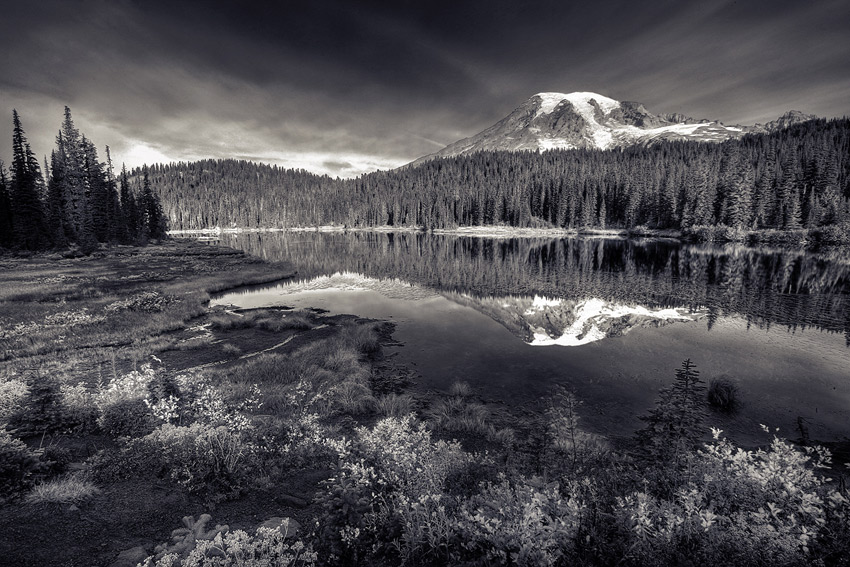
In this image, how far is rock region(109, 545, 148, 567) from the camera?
18.0ft

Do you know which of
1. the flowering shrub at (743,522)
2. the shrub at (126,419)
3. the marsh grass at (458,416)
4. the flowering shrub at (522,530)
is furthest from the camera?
the marsh grass at (458,416)

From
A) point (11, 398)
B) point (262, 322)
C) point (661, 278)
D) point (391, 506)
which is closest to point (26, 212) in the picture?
point (262, 322)

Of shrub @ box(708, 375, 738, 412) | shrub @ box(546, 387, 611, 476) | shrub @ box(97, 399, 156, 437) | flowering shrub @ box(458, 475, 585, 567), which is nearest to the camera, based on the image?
flowering shrub @ box(458, 475, 585, 567)

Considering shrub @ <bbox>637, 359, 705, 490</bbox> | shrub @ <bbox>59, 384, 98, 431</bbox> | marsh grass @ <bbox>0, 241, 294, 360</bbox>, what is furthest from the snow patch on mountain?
marsh grass @ <bbox>0, 241, 294, 360</bbox>

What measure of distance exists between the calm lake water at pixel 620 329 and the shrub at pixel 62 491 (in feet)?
37.9

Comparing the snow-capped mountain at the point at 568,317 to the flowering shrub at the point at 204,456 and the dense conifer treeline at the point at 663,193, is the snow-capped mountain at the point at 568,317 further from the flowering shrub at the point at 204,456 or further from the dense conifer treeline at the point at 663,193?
the dense conifer treeline at the point at 663,193

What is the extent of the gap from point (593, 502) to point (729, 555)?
1.76 meters

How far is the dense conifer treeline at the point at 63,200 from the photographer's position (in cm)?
5456

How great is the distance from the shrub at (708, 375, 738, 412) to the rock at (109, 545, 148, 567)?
695 inches

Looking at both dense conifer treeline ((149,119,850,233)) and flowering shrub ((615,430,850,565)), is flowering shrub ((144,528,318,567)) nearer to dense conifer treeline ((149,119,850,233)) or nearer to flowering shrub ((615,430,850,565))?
flowering shrub ((615,430,850,565))

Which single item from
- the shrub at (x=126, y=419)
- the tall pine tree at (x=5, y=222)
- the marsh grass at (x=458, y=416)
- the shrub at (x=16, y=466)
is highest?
the tall pine tree at (x=5, y=222)

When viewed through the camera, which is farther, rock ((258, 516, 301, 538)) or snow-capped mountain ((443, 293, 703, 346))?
snow-capped mountain ((443, 293, 703, 346))

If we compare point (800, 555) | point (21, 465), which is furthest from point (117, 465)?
point (800, 555)

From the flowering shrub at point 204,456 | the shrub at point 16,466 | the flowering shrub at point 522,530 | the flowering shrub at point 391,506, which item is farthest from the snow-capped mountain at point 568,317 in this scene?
the shrub at point 16,466
